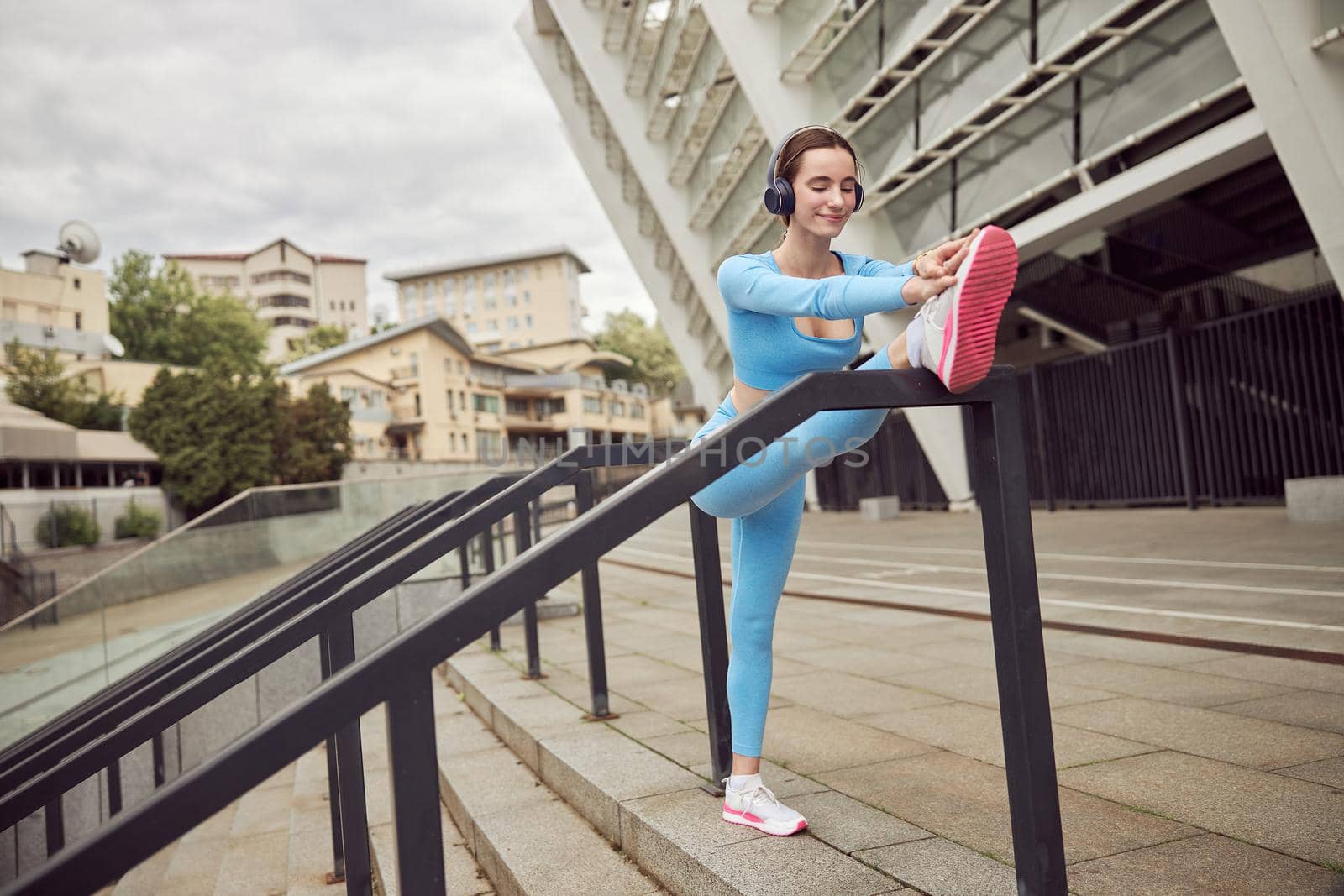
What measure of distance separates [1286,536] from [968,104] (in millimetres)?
8857

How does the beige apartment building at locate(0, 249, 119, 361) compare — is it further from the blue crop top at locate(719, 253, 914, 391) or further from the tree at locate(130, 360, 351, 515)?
the blue crop top at locate(719, 253, 914, 391)

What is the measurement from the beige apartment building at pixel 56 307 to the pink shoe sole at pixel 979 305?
168ft

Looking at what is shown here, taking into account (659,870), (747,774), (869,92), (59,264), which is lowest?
(659,870)

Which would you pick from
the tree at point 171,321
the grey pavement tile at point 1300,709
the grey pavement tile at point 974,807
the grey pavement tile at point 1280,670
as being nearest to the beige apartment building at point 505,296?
the tree at point 171,321

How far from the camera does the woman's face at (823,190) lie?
2.37 meters

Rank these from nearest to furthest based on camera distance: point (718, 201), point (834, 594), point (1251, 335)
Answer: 1. point (834, 594)
2. point (1251, 335)
3. point (718, 201)

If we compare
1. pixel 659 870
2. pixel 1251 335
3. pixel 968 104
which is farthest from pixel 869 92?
pixel 659 870

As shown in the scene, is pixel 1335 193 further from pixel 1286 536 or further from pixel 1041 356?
pixel 1041 356

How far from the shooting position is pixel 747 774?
252 centimetres

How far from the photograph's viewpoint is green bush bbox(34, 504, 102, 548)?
95.7 ft

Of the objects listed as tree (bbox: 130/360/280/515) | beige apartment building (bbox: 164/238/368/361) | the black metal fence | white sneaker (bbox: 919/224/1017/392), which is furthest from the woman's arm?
beige apartment building (bbox: 164/238/368/361)

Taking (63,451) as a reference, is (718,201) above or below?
above

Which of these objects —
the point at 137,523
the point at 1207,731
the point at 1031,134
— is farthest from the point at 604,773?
the point at 137,523

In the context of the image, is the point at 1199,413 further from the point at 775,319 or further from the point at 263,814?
the point at 775,319
